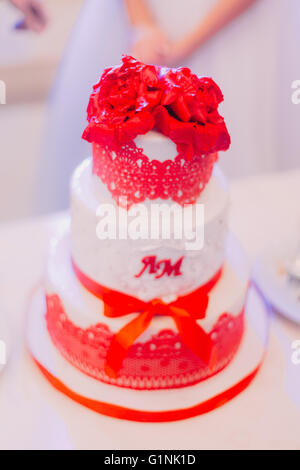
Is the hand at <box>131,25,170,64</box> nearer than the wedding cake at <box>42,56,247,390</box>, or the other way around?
the wedding cake at <box>42,56,247,390</box>

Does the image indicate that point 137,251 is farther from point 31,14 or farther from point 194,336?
point 31,14

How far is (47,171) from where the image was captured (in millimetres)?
2039

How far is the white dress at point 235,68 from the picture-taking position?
1604 millimetres

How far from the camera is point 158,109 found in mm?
800

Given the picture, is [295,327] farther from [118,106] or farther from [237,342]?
[118,106]

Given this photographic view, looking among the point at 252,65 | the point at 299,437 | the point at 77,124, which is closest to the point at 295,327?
the point at 299,437

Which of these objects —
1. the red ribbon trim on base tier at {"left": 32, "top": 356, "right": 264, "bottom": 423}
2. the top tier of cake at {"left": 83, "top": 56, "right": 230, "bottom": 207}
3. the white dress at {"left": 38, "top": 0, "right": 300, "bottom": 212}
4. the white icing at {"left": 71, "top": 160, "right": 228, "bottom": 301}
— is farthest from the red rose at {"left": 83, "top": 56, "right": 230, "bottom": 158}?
the white dress at {"left": 38, "top": 0, "right": 300, "bottom": 212}

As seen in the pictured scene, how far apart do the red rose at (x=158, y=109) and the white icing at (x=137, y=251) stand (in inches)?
4.7

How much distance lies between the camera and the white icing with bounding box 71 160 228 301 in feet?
2.87

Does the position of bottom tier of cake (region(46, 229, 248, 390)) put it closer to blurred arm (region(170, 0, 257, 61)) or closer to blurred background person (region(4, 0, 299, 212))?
blurred background person (region(4, 0, 299, 212))

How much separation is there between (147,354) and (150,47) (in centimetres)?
97

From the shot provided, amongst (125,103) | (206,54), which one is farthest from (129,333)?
(206,54)

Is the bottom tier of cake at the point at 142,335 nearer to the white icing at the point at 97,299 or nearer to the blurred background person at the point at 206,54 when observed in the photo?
the white icing at the point at 97,299

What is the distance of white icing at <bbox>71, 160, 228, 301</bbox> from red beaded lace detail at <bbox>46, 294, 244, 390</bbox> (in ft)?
0.26
